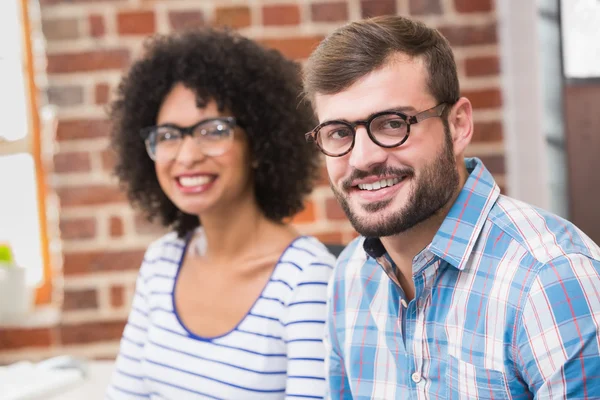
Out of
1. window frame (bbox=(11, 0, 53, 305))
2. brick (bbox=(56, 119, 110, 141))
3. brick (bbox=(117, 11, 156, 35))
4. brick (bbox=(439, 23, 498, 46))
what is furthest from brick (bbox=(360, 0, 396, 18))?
window frame (bbox=(11, 0, 53, 305))

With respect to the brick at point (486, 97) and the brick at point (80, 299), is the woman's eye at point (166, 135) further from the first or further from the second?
the brick at point (486, 97)

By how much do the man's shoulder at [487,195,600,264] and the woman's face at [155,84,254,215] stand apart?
62 centimetres

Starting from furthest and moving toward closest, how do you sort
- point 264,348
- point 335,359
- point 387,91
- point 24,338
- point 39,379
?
point 24,338
point 39,379
point 264,348
point 335,359
point 387,91

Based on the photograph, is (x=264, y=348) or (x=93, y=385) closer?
(x=264, y=348)

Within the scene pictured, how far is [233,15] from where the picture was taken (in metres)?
1.86

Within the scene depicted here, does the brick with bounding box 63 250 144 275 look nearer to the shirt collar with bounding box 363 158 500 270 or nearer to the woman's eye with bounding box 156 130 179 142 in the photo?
the woman's eye with bounding box 156 130 179 142

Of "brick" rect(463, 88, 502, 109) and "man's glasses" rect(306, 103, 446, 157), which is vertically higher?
"brick" rect(463, 88, 502, 109)

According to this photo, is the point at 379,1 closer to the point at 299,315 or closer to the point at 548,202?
the point at 548,202

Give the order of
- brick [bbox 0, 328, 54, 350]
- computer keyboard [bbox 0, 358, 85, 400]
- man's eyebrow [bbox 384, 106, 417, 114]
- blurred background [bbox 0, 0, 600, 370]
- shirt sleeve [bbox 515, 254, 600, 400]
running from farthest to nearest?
brick [bbox 0, 328, 54, 350] → blurred background [bbox 0, 0, 600, 370] → computer keyboard [bbox 0, 358, 85, 400] → man's eyebrow [bbox 384, 106, 417, 114] → shirt sleeve [bbox 515, 254, 600, 400]

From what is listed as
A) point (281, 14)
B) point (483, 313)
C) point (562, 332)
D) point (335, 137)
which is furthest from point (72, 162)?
point (562, 332)

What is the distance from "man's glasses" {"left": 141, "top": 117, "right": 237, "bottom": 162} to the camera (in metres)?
1.42

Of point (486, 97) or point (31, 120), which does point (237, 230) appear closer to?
point (486, 97)

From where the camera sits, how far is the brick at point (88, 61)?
185 centimetres

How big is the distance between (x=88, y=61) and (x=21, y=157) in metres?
0.44
